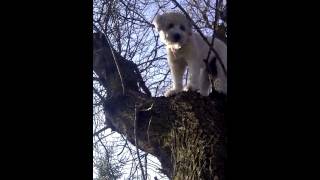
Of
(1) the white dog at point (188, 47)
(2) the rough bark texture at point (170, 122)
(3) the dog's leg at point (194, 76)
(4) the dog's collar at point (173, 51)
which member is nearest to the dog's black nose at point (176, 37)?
(1) the white dog at point (188, 47)

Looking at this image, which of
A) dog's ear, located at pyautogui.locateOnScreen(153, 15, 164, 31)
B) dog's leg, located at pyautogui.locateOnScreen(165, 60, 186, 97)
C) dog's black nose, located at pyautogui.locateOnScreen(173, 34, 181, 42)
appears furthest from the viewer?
dog's leg, located at pyautogui.locateOnScreen(165, 60, 186, 97)

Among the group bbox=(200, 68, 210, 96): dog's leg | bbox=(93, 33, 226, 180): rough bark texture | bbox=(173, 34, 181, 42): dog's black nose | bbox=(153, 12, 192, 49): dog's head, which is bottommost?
bbox=(93, 33, 226, 180): rough bark texture

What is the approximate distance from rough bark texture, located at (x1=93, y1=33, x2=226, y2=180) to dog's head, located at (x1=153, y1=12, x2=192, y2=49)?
487 millimetres

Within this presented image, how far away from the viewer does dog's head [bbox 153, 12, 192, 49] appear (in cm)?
370

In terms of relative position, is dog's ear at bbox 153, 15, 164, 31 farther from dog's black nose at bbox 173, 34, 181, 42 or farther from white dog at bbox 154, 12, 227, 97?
dog's black nose at bbox 173, 34, 181, 42

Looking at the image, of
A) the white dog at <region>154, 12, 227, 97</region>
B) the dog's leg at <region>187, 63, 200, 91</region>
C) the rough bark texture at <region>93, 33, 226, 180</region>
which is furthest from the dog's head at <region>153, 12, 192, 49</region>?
the rough bark texture at <region>93, 33, 226, 180</region>

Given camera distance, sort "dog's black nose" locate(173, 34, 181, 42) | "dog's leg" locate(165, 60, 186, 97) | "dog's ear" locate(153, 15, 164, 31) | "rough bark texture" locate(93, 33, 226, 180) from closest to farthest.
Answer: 1. "rough bark texture" locate(93, 33, 226, 180)
2. "dog's black nose" locate(173, 34, 181, 42)
3. "dog's ear" locate(153, 15, 164, 31)
4. "dog's leg" locate(165, 60, 186, 97)

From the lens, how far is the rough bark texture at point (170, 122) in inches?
119

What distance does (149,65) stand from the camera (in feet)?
15.8

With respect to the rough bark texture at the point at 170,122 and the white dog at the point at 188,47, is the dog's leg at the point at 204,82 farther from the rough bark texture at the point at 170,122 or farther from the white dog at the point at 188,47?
the rough bark texture at the point at 170,122

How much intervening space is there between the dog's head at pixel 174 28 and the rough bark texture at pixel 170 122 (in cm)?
49
